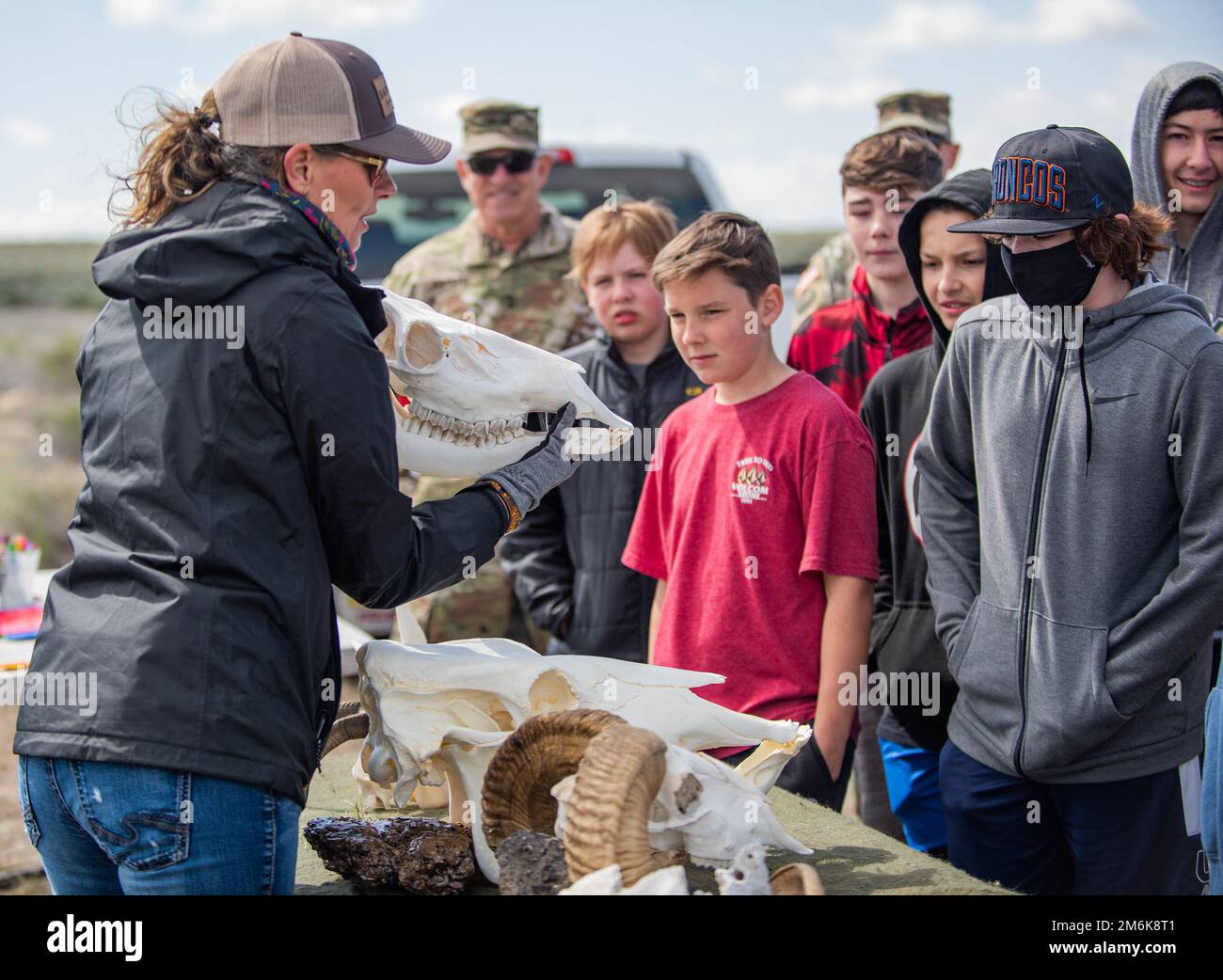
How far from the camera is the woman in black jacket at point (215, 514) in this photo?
6.55 feet

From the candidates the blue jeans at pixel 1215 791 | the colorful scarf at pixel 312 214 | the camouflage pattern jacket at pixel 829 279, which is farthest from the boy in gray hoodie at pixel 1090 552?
the camouflage pattern jacket at pixel 829 279

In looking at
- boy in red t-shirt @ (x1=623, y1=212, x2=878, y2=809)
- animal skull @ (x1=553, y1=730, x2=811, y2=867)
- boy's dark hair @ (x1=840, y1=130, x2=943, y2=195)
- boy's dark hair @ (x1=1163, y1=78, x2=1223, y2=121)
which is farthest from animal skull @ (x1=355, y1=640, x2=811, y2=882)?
boy's dark hair @ (x1=1163, y1=78, x2=1223, y2=121)

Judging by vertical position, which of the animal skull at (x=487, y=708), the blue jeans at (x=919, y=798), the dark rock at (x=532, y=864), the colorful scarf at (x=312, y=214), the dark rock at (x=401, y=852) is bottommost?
the blue jeans at (x=919, y=798)

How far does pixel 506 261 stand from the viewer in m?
5.77

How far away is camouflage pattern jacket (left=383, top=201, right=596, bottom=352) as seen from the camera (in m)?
5.63

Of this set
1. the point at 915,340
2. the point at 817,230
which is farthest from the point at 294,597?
the point at 817,230

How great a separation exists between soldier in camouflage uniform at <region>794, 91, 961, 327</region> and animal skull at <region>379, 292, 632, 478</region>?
2.40 metres

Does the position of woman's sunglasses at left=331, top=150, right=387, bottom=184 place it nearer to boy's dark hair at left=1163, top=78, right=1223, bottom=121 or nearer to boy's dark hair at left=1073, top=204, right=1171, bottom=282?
boy's dark hair at left=1073, top=204, right=1171, bottom=282

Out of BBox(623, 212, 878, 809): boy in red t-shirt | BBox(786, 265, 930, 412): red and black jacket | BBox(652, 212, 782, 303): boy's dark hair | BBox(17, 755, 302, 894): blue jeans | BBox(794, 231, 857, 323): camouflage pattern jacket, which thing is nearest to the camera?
BBox(17, 755, 302, 894): blue jeans

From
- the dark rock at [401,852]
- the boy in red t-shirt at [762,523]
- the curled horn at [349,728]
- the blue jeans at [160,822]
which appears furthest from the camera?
the boy in red t-shirt at [762,523]

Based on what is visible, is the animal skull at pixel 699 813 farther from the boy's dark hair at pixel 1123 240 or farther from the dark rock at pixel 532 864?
the boy's dark hair at pixel 1123 240

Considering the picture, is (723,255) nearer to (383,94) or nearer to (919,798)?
(383,94)

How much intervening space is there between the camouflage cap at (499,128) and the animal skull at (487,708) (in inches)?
139
